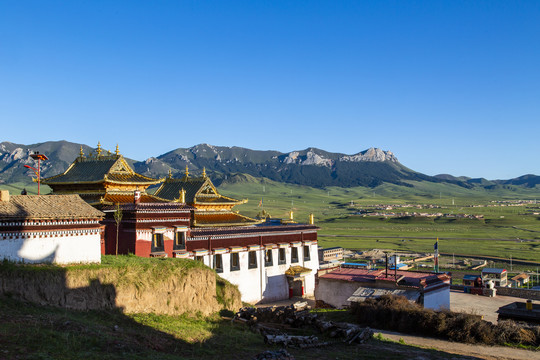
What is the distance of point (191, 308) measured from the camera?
2964 cm

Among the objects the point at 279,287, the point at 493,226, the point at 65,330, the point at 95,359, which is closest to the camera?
the point at 95,359

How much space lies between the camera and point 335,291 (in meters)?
42.5

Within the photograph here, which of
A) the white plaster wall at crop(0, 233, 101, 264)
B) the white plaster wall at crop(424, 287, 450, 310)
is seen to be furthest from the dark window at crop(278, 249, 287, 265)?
the white plaster wall at crop(0, 233, 101, 264)

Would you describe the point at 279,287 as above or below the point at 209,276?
below

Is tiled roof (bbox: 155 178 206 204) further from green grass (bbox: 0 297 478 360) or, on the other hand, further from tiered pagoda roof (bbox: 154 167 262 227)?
green grass (bbox: 0 297 478 360)

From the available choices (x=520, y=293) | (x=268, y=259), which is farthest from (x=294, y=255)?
(x=520, y=293)

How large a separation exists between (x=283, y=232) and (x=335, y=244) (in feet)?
238

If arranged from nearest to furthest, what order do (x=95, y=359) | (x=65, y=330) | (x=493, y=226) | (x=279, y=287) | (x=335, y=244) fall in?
1. (x=95, y=359)
2. (x=65, y=330)
3. (x=279, y=287)
4. (x=335, y=244)
5. (x=493, y=226)

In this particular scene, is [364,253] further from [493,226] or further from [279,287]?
[493,226]

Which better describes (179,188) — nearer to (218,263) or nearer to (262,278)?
(218,263)

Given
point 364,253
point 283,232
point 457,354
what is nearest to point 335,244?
point 364,253

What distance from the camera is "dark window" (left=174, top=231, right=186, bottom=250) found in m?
40.2

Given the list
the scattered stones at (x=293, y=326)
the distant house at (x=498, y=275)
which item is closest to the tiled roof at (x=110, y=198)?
the scattered stones at (x=293, y=326)

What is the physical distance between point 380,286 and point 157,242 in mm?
16034
